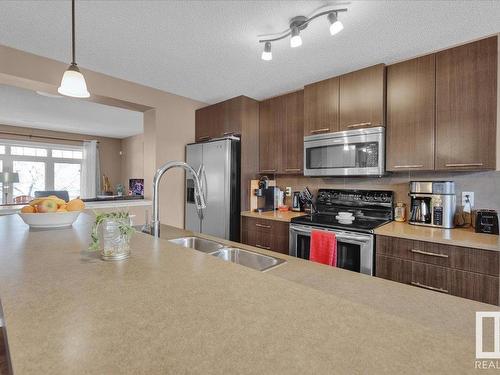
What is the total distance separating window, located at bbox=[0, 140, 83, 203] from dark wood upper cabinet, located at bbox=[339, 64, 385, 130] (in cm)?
647

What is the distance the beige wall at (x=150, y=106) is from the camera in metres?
2.25

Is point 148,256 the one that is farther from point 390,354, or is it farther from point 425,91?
point 425,91

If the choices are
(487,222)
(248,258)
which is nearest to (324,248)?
(248,258)

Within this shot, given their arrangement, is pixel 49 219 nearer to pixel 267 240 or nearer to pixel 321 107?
pixel 267 240

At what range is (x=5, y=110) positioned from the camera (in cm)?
420

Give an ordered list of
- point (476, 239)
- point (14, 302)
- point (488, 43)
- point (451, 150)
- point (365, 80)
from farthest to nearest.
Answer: point (365, 80), point (451, 150), point (488, 43), point (476, 239), point (14, 302)

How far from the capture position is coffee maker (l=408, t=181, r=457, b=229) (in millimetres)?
2057

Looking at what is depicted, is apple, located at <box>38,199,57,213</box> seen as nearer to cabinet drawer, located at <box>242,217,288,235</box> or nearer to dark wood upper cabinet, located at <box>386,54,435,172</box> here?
cabinet drawer, located at <box>242,217,288,235</box>

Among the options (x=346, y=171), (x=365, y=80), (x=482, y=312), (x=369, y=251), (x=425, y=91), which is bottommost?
(x=369, y=251)

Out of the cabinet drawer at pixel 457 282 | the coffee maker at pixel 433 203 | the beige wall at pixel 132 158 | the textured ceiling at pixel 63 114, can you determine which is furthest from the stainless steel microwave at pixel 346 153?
the beige wall at pixel 132 158

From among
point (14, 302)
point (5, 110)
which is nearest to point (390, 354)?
point (14, 302)

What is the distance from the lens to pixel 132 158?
6.88m

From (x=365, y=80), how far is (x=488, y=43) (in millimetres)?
819

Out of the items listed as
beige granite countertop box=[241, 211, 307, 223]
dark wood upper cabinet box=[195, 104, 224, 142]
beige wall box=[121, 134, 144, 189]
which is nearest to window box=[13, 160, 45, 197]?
beige wall box=[121, 134, 144, 189]
